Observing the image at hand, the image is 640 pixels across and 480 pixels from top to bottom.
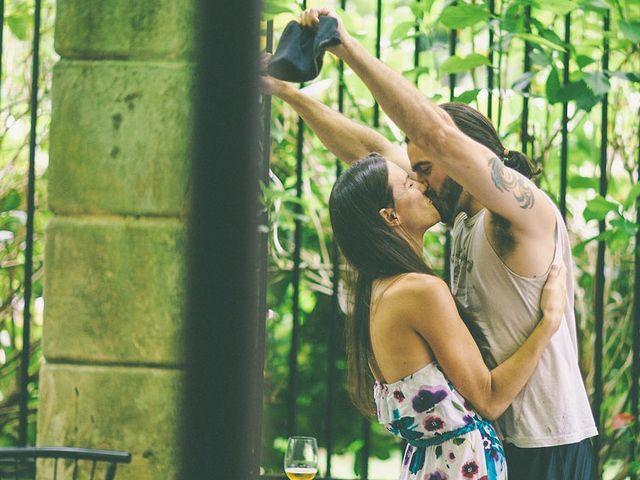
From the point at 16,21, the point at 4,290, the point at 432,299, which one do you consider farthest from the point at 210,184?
the point at 4,290

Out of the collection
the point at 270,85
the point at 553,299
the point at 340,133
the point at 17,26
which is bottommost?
the point at 553,299

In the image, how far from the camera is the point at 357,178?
7.91 feet

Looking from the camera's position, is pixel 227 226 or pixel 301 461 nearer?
Answer: pixel 227 226

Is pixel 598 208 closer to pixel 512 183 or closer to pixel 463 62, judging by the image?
pixel 463 62

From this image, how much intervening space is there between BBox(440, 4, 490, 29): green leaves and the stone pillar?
996mm

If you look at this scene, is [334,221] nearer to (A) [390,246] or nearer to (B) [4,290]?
(A) [390,246]

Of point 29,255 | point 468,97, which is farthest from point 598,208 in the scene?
point 29,255

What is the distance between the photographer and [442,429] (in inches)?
86.2

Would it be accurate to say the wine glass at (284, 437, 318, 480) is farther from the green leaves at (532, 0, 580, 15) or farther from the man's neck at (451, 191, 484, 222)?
the green leaves at (532, 0, 580, 15)

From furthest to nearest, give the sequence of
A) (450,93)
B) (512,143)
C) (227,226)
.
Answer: (512,143)
(450,93)
(227,226)

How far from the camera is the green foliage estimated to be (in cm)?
300

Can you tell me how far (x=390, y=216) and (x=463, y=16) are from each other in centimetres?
86

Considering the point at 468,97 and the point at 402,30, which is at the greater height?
the point at 402,30

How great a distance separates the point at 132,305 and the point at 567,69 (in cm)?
171
